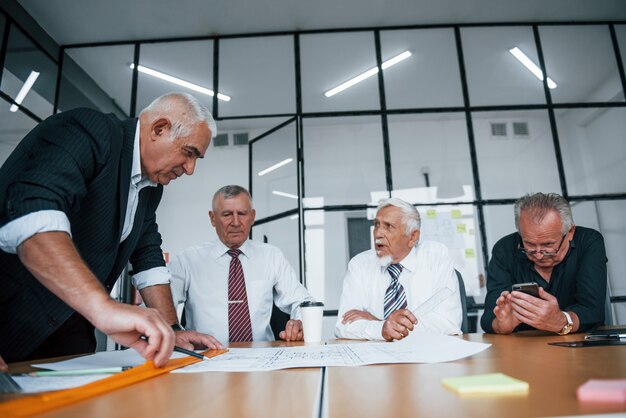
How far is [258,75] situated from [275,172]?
1.20 meters

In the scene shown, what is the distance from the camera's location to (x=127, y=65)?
4.49 metres

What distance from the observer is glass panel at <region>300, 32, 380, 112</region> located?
4355mm

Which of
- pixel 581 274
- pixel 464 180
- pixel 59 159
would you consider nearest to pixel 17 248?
pixel 59 159

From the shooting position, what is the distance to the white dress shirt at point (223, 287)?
2.21 metres

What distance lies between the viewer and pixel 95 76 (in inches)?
186

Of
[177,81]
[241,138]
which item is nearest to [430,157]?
[241,138]

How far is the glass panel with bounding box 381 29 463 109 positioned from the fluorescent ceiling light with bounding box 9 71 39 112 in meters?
3.62

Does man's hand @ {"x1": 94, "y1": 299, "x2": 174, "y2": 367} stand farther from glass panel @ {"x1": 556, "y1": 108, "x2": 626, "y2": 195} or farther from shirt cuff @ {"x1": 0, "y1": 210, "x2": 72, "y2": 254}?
glass panel @ {"x1": 556, "y1": 108, "x2": 626, "y2": 195}

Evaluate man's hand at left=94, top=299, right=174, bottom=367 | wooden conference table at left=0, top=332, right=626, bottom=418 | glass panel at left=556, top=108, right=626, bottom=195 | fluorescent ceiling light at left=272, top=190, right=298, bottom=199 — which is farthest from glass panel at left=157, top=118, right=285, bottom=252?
wooden conference table at left=0, top=332, right=626, bottom=418

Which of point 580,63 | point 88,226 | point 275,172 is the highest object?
point 580,63

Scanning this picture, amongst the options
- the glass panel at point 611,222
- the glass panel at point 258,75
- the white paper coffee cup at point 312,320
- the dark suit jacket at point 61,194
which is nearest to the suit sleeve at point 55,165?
the dark suit jacket at point 61,194

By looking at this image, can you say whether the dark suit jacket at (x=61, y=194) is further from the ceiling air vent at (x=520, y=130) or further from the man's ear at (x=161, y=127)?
the ceiling air vent at (x=520, y=130)

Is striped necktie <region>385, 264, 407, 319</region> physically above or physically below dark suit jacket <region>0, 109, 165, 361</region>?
below

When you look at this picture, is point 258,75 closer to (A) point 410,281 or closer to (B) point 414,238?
(B) point 414,238
